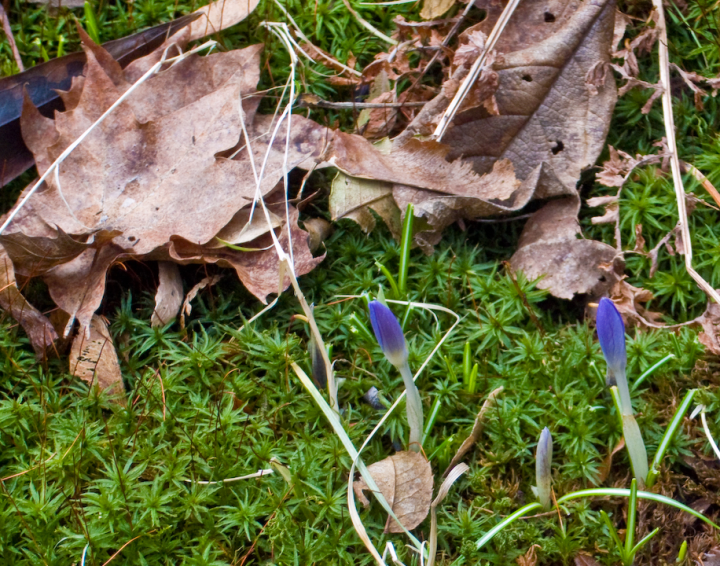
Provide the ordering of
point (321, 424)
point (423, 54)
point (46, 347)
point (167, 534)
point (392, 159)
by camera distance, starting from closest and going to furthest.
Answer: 1. point (167, 534)
2. point (321, 424)
3. point (46, 347)
4. point (392, 159)
5. point (423, 54)

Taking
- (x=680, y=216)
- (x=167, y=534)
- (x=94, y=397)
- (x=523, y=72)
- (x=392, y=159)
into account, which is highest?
(x=523, y=72)

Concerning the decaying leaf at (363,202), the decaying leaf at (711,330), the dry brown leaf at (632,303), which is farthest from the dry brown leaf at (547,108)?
the decaying leaf at (711,330)

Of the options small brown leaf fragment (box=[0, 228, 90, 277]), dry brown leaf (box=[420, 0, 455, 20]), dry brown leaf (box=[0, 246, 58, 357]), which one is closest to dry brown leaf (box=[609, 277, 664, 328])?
dry brown leaf (box=[420, 0, 455, 20])

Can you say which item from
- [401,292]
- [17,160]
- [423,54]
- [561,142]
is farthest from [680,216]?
[17,160]

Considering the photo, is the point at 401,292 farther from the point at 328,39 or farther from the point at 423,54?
the point at 328,39

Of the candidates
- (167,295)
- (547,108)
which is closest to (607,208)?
(547,108)

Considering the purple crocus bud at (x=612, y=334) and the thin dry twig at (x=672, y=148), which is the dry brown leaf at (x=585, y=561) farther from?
the thin dry twig at (x=672, y=148)

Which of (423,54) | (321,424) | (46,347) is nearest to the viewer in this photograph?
(321,424)

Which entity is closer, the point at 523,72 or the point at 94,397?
the point at 94,397

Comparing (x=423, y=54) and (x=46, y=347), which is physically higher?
(x=423, y=54)
